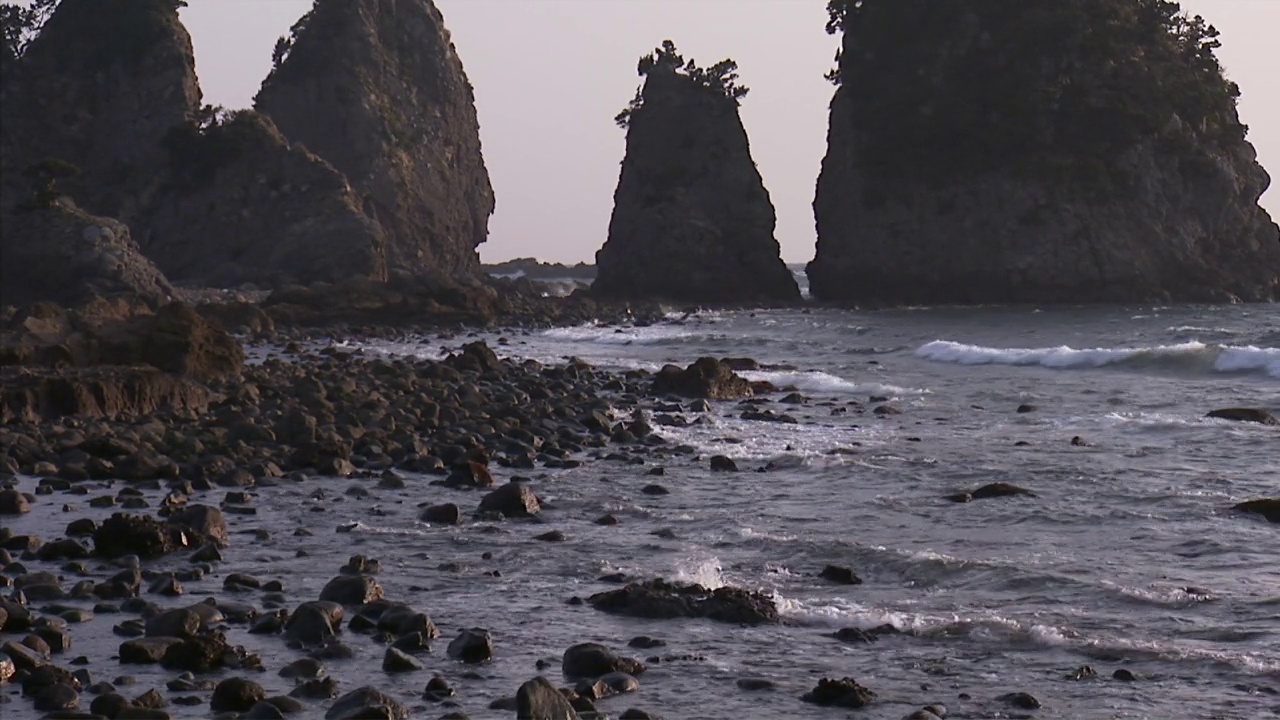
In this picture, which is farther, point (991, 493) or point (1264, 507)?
point (991, 493)

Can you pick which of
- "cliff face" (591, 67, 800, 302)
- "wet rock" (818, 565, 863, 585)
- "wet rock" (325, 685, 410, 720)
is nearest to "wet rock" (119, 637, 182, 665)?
"wet rock" (325, 685, 410, 720)

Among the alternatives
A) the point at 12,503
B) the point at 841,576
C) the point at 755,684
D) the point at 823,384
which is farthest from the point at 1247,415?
the point at 12,503

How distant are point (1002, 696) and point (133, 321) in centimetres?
1728

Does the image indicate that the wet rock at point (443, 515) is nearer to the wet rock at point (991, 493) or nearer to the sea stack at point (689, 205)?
the wet rock at point (991, 493)

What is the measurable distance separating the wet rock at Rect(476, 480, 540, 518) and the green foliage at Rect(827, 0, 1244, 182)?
57662 mm

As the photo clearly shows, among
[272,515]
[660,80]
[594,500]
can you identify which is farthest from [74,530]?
[660,80]

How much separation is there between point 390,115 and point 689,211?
84.1 ft

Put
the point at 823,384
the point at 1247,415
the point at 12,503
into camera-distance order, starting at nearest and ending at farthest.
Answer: the point at 12,503 → the point at 1247,415 → the point at 823,384

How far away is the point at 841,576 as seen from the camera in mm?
9758

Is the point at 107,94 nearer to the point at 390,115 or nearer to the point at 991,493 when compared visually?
the point at 390,115

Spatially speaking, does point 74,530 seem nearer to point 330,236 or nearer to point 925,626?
point 925,626

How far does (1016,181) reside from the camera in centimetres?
6619

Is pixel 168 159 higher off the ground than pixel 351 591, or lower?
higher

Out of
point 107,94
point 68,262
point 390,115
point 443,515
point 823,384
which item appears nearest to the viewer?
point 443,515
